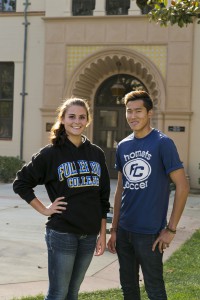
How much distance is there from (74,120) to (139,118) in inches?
21.8

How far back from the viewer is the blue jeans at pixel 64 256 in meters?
3.68

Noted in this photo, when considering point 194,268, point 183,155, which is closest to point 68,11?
point 183,155

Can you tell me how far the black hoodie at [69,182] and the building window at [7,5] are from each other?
14.9 metres

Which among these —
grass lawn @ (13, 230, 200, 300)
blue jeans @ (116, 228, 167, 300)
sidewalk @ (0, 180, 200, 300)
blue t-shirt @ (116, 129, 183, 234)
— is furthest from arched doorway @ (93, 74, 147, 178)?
blue t-shirt @ (116, 129, 183, 234)

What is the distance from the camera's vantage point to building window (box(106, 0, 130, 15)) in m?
16.4

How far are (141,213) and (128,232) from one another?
199 mm

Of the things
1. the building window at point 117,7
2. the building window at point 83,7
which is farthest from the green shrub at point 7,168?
the building window at point 117,7

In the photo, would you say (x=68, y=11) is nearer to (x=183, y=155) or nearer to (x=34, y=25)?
(x=34, y=25)

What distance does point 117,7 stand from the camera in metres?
16.6

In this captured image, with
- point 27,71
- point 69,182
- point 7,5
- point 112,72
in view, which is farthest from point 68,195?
point 7,5

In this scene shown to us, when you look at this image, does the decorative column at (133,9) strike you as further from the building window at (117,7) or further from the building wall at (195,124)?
the building wall at (195,124)

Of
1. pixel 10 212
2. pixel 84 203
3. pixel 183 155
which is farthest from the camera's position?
pixel 183 155

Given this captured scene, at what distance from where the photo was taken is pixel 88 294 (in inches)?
207

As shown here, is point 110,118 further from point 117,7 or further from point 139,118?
point 139,118
